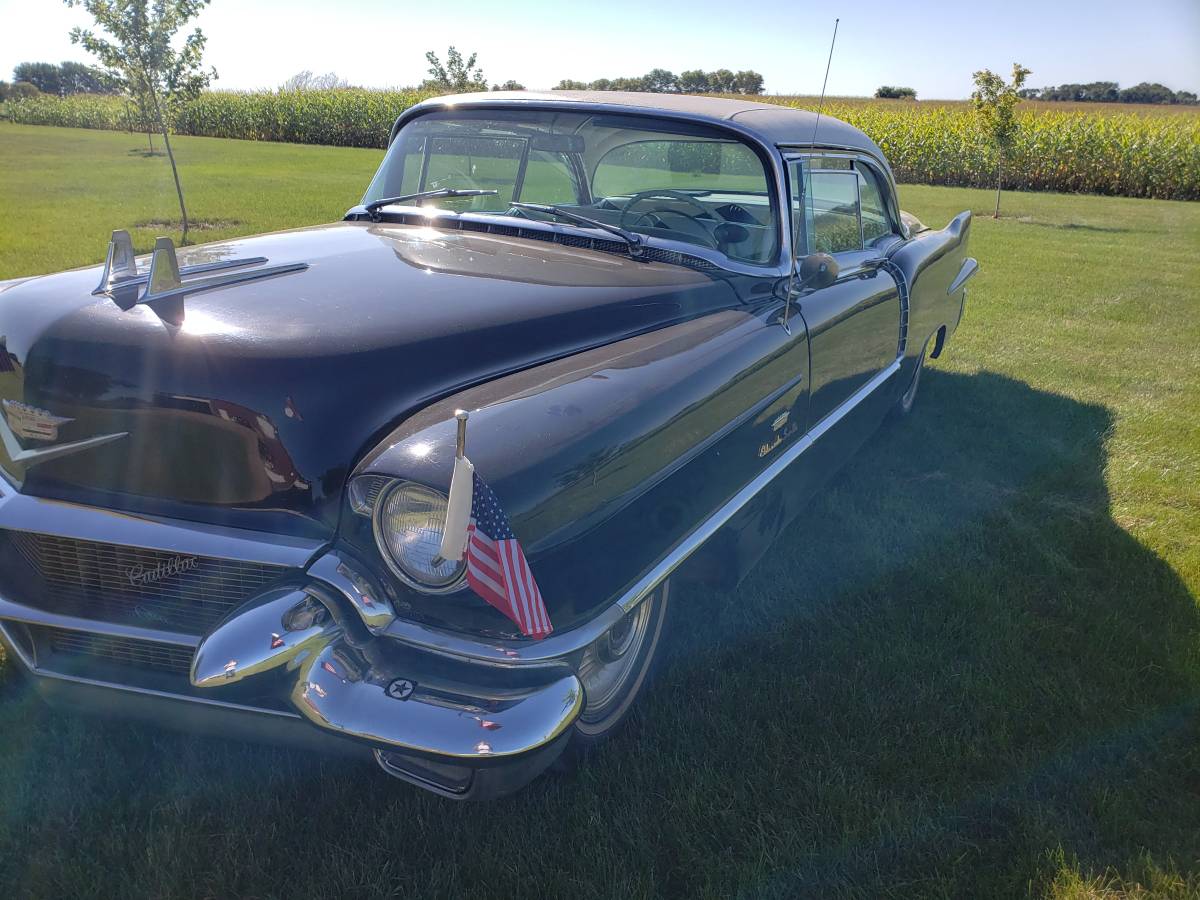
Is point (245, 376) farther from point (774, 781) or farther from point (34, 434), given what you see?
point (774, 781)

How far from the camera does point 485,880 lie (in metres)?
1.85

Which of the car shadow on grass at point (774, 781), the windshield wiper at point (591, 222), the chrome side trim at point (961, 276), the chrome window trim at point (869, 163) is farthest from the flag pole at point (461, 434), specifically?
the chrome side trim at point (961, 276)

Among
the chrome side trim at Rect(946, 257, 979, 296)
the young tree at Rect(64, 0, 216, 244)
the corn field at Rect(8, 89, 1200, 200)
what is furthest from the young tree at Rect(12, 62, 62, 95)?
the chrome side trim at Rect(946, 257, 979, 296)

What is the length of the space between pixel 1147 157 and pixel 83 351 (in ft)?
76.2

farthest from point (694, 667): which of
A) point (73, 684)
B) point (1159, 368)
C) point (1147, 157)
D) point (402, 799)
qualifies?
A: point (1147, 157)

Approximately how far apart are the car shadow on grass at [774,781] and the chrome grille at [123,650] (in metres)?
0.40

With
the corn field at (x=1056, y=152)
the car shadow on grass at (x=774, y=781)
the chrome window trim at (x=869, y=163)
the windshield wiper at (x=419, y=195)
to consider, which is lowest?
the car shadow on grass at (x=774, y=781)

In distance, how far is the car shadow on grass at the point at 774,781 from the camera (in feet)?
6.19

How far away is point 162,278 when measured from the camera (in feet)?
6.82

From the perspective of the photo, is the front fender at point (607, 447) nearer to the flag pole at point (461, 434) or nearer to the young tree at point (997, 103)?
the flag pole at point (461, 434)

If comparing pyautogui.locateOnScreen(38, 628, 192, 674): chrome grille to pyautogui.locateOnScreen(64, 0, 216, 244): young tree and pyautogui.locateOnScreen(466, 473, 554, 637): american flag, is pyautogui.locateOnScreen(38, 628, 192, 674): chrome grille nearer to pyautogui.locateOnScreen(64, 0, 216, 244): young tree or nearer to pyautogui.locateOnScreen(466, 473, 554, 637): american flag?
pyautogui.locateOnScreen(466, 473, 554, 637): american flag

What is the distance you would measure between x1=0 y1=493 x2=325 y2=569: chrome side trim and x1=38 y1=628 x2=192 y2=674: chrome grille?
224mm

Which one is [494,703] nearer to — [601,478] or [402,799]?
[601,478]

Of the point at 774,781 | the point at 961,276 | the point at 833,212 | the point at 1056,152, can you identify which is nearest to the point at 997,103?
the point at 1056,152
